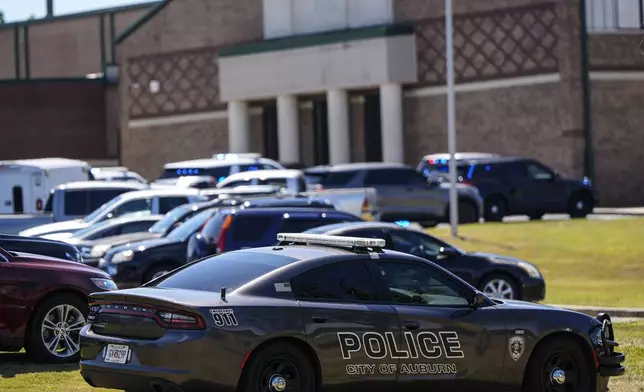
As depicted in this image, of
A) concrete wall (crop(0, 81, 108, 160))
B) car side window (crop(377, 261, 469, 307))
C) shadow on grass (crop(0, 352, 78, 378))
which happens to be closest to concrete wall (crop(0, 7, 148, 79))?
concrete wall (crop(0, 81, 108, 160))

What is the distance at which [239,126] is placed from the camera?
5672cm

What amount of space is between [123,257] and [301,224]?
3.10 m

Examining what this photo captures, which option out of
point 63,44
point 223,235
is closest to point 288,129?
point 63,44

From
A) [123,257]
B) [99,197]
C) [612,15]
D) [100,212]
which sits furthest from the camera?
[612,15]

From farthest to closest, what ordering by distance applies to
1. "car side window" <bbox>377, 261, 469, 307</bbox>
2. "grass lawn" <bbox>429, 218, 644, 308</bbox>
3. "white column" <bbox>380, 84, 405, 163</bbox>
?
"white column" <bbox>380, 84, 405, 163</bbox> < "grass lawn" <bbox>429, 218, 644, 308</bbox> < "car side window" <bbox>377, 261, 469, 307</bbox>

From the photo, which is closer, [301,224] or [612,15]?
[301,224]

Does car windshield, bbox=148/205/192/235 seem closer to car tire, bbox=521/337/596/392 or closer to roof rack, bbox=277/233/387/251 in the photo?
roof rack, bbox=277/233/387/251

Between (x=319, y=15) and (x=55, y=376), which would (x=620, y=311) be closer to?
(x=55, y=376)

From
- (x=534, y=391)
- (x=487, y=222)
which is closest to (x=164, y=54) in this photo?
(x=487, y=222)

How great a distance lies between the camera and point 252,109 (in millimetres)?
57812

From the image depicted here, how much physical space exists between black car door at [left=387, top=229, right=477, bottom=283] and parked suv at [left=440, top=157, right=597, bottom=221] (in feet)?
65.0

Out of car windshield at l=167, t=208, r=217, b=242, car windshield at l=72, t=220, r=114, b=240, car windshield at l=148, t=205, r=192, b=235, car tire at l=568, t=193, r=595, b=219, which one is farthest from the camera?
car tire at l=568, t=193, r=595, b=219

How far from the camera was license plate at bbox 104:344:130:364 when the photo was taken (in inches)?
417

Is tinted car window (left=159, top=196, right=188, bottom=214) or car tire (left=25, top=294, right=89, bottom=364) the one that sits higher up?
tinted car window (left=159, top=196, right=188, bottom=214)
